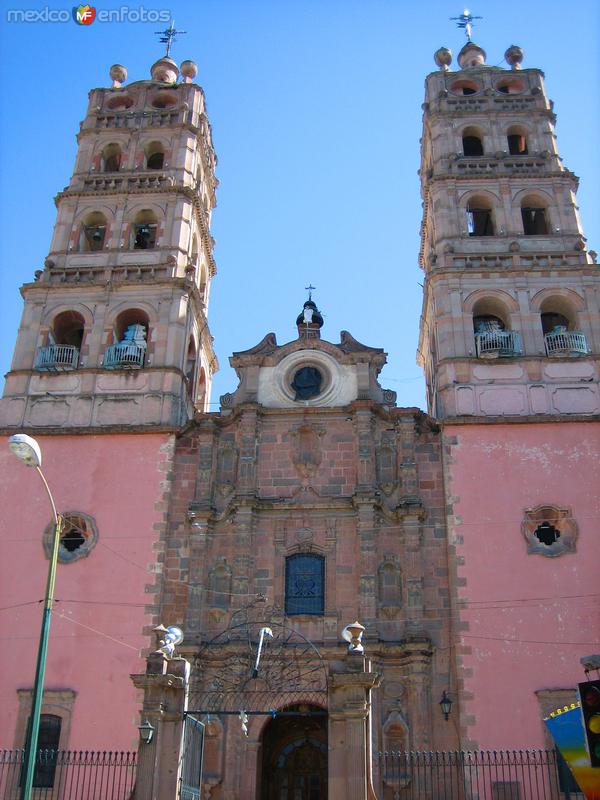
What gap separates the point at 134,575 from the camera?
2275 cm

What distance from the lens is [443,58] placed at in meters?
35.7

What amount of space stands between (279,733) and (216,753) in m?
1.98

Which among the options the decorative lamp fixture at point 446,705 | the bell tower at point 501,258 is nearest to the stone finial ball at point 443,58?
the bell tower at point 501,258

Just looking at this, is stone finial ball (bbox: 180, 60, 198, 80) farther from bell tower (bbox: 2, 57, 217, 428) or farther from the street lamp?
the street lamp

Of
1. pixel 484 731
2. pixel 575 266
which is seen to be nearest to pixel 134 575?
pixel 484 731

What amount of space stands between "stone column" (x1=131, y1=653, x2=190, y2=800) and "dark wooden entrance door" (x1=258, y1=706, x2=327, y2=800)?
21.0ft

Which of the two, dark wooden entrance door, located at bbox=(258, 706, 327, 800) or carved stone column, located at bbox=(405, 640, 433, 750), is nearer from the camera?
carved stone column, located at bbox=(405, 640, 433, 750)

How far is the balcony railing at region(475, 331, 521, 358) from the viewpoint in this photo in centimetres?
2573

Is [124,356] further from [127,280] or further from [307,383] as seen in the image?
[307,383]

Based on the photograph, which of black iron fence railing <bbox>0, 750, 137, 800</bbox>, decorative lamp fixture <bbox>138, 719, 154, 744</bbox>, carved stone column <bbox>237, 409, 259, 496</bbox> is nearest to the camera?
decorative lamp fixture <bbox>138, 719, 154, 744</bbox>

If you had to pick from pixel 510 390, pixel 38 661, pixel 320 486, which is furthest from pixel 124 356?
pixel 38 661

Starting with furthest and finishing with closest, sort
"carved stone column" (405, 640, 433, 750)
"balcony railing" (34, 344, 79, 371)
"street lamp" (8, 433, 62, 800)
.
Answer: "balcony railing" (34, 344, 79, 371) < "carved stone column" (405, 640, 433, 750) < "street lamp" (8, 433, 62, 800)

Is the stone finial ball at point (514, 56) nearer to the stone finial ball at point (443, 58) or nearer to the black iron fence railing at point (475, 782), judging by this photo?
the stone finial ball at point (443, 58)

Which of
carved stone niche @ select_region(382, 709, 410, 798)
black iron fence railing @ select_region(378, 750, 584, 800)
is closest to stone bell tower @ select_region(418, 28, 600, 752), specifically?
black iron fence railing @ select_region(378, 750, 584, 800)
